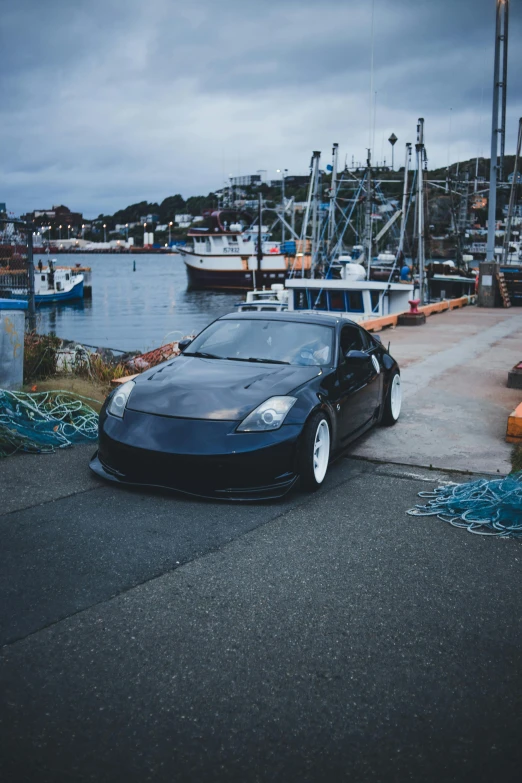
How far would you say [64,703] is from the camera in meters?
2.97

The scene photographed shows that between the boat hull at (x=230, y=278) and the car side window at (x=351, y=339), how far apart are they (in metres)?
62.3

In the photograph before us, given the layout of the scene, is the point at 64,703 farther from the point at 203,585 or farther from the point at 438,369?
the point at 438,369

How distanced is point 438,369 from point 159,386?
748 cm

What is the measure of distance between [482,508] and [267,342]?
8.58 ft

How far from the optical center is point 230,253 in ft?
251

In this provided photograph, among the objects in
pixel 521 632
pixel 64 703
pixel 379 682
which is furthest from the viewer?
pixel 521 632

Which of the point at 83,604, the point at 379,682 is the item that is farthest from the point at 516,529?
the point at 83,604

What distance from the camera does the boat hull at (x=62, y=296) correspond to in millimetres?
56969

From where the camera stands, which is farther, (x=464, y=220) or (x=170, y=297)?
(x=170, y=297)

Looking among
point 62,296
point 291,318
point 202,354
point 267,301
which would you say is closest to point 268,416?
point 202,354

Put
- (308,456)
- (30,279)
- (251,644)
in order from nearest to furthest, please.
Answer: (251,644) < (308,456) < (30,279)

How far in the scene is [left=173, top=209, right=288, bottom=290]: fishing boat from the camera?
7225 centimetres

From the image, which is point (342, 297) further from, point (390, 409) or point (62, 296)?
point (62, 296)

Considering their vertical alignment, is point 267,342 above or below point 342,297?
below
